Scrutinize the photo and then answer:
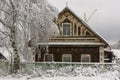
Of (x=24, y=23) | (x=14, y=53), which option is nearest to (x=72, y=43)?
(x=14, y=53)

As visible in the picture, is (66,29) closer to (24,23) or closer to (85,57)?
(85,57)

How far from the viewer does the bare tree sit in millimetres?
28891

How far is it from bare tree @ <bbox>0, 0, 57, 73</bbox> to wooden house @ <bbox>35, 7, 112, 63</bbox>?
355 inches

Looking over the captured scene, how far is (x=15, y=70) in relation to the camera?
98.8 ft

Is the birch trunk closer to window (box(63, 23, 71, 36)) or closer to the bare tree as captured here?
the bare tree

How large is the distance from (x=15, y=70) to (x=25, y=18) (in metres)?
4.24

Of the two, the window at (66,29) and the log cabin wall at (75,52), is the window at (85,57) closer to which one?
the log cabin wall at (75,52)

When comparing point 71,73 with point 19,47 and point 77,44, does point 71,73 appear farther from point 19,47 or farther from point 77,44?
point 77,44

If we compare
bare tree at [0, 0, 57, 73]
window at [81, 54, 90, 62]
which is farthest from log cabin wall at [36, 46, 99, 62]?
bare tree at [0, 0, 57, 73]

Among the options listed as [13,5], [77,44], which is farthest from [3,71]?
[77,44]

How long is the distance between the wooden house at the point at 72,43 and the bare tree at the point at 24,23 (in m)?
9.01

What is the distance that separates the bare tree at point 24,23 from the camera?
94.8 feet

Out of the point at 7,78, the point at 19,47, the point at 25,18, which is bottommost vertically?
the point at 7,78

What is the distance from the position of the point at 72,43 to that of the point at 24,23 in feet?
37.8
